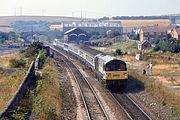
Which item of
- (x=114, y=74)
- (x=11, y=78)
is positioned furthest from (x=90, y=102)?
(x=11, y=78)

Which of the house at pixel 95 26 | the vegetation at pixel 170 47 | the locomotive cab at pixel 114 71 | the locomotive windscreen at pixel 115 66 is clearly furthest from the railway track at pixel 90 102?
the house at pixel 95 26

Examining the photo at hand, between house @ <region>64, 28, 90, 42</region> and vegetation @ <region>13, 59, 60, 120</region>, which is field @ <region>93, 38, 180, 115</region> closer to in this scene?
vegetation @ <region>13, 59, 60, 120</region>

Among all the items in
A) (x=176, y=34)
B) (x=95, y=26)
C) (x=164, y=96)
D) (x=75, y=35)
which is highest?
(x=95, y=26)

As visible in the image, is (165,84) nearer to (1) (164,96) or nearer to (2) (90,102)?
(1) (164,96)

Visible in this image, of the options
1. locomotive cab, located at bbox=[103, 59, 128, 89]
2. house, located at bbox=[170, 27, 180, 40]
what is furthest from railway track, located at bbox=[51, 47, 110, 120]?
house, located at bbox=[170, 27, 180, 40]

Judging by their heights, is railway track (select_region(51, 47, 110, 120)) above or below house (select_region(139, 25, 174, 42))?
below

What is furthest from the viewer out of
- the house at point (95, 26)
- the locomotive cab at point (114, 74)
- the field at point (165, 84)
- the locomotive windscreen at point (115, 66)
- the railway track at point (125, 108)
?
the house at point (95, 26)

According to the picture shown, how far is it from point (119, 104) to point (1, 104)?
22.2 feet

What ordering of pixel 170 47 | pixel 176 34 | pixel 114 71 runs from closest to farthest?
pixel 114 71
pixel 170 47
pixel 176 34

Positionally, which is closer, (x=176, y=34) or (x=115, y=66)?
(x=115, y=66)

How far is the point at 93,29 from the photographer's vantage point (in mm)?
171250

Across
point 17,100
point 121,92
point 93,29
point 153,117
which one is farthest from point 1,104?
point 93,29

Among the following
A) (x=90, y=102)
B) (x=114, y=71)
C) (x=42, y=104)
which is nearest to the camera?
(x=42, y=104)

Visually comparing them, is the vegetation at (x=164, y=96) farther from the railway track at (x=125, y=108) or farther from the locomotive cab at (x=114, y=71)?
the locomotive cab at (x=114, y=71)
